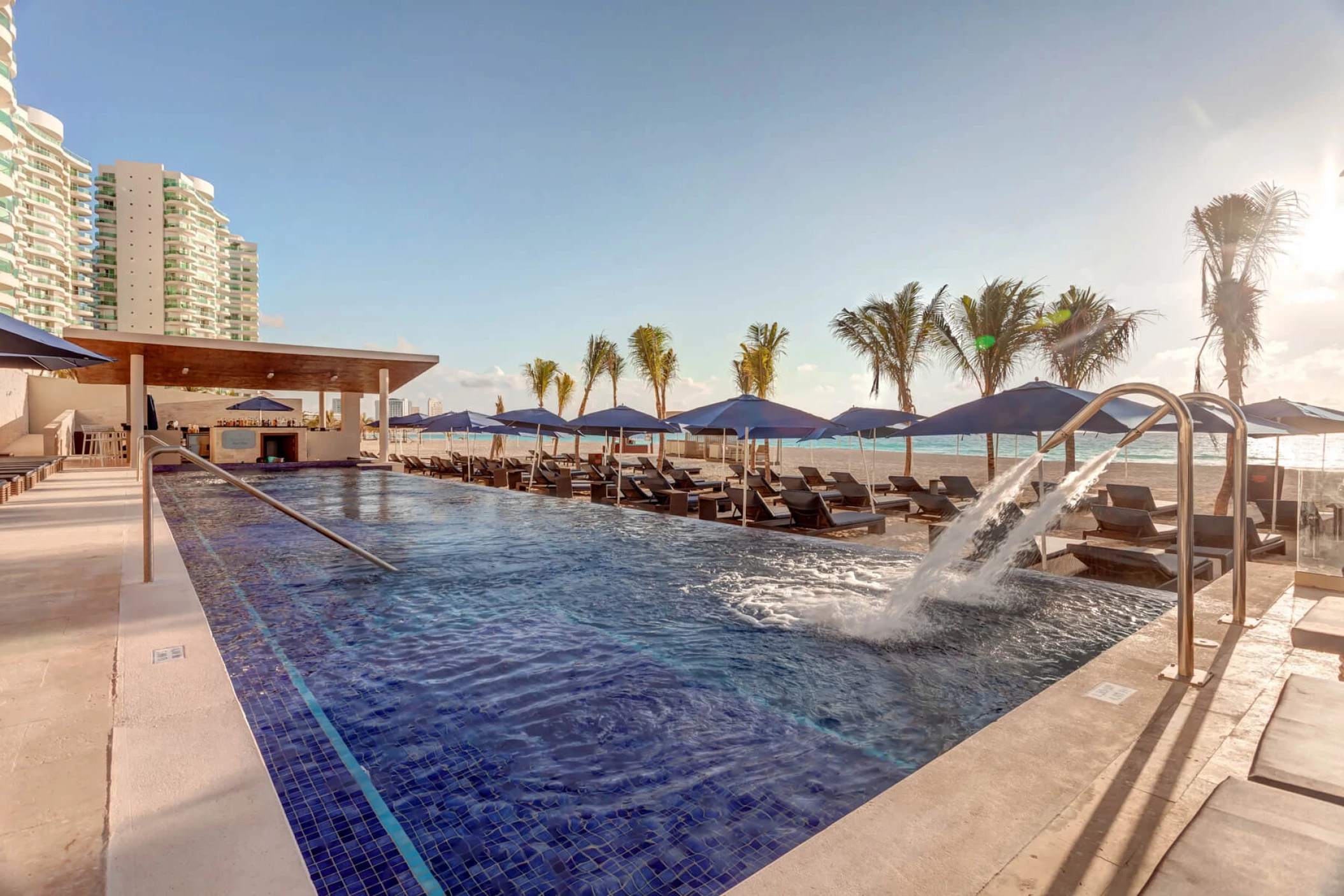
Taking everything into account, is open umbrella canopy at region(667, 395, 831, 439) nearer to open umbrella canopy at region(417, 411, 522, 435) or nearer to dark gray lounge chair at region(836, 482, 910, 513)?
dark gray lounge chair at region(836, 482, 910, 513)

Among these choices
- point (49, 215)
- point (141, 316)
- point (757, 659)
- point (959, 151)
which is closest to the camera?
point (757, 659)

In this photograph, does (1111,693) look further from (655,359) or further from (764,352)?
(655,359)

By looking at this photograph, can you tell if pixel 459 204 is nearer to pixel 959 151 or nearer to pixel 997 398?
pixel 959 151

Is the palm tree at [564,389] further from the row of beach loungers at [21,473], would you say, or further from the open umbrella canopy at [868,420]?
the open umbrella canopy at [868,420]

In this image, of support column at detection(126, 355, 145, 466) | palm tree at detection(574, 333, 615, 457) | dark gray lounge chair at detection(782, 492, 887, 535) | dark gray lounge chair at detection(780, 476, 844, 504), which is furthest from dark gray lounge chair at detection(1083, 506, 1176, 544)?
palm tree at detection(574, 333, 615, 457)

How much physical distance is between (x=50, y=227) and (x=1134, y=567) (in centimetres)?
10466

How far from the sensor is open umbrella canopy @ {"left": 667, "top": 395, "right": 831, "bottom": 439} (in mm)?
10297

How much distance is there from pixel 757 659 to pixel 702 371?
32.9 m

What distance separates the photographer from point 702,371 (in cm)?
3669

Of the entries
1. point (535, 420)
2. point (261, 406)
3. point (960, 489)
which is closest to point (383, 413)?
point (261, 406)

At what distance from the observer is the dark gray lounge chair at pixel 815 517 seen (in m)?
9.63

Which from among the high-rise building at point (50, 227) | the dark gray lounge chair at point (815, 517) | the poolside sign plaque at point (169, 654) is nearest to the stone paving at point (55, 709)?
the poolside sign plaque at point (169, 654)

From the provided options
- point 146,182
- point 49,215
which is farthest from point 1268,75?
point 146,182

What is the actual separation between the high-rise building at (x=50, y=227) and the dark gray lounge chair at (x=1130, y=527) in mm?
77857
